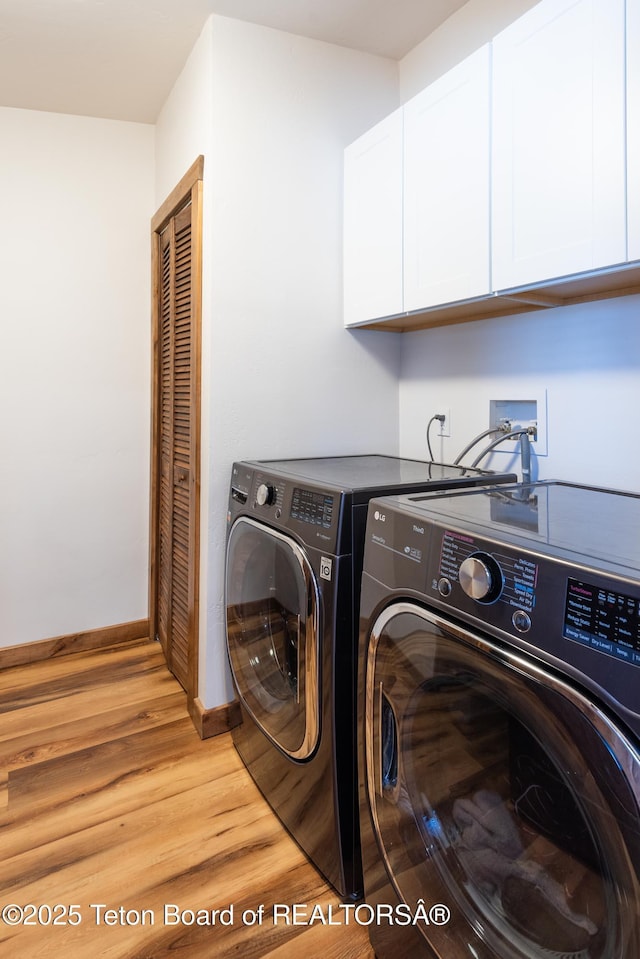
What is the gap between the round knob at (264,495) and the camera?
1.52m

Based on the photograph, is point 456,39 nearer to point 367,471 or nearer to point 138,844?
point 367,471

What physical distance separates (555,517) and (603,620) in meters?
0.39

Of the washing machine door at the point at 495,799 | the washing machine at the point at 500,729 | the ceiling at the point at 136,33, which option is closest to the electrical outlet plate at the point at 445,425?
the washing machine at the point at 500,729

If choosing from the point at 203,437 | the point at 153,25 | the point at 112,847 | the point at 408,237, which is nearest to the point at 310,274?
the point at 408,237

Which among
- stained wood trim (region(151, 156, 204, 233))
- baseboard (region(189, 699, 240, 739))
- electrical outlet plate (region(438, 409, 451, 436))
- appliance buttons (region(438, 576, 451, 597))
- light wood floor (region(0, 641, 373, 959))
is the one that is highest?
stained wood trim (region(151, 156, 204, 233))

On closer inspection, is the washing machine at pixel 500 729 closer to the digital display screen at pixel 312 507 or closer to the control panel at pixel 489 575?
the control panel at pixel 489 575

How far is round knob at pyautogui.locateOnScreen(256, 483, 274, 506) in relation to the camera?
1516 mm

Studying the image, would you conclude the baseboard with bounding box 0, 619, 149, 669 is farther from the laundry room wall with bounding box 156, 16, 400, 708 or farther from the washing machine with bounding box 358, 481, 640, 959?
the washing machine with bounding box 358, 481, 640, 959

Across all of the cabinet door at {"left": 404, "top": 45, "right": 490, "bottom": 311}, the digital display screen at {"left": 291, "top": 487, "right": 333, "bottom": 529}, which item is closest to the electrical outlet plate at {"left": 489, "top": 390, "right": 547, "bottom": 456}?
the cabinet door at {"left": 404, "top": 45, "right": 490, "bottom": 311}

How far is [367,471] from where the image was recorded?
163cm

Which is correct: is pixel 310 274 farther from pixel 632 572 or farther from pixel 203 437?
pixel 632 572

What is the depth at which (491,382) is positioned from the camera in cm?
178

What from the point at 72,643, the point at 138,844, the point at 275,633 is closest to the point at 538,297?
the point at 275,633

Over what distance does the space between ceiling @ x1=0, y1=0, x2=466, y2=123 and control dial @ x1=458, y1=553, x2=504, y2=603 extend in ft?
6.23
